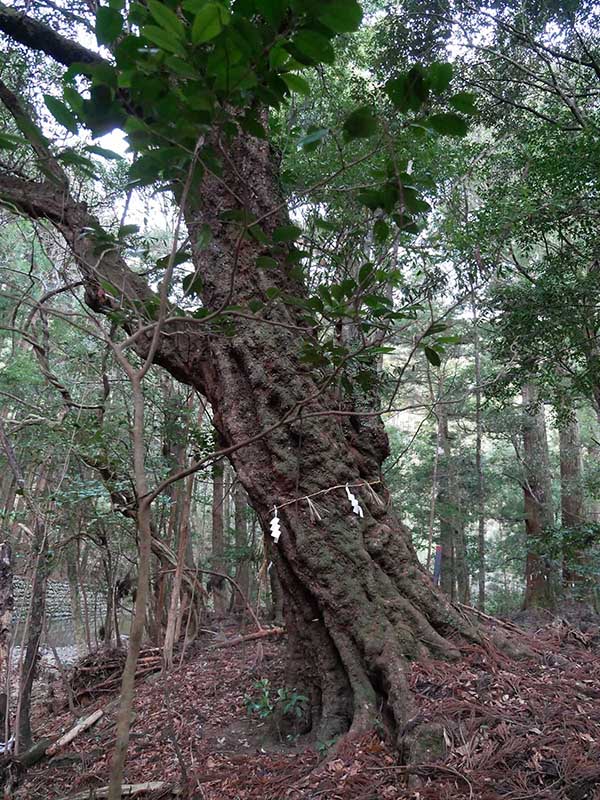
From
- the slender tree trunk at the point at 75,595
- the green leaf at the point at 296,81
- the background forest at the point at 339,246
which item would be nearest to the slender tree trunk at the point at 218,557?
the background forest at the point at 339,246

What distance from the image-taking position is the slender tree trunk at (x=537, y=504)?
345 inches

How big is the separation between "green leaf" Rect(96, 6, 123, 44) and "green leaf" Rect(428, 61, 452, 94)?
690 mm

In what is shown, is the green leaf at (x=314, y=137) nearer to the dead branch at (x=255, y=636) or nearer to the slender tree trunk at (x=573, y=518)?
the dead branch at (x=255, y=636)

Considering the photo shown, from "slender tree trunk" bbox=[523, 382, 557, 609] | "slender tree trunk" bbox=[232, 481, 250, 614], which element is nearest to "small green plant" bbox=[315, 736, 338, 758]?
"slender tree trunk" bbox=[232, 481, 250, 614]

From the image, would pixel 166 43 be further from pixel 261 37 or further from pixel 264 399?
pixel 264 399

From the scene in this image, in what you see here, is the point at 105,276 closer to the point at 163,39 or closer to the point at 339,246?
the point at 339,246

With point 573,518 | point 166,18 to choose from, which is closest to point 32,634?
point 166,18

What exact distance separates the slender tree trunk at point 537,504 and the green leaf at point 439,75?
755 centimetres

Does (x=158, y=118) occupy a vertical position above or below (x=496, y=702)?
above

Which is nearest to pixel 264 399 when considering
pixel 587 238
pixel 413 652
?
pixel 413 652

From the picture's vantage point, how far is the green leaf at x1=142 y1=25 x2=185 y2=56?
1025 millimetres

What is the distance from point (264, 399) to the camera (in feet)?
10.8

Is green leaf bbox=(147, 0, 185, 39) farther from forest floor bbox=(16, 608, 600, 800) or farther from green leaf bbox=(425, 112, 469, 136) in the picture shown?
forest floor bbox=(16, 608, 600, 800)

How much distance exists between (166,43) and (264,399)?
92.3 inches
